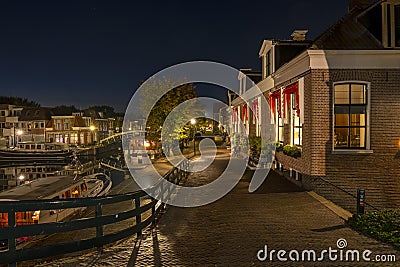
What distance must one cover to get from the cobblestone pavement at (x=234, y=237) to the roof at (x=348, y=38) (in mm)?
6607

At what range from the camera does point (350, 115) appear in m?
16.1

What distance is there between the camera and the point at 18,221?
52.4ft

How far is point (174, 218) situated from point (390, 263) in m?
5.75

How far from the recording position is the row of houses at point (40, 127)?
84.6 m

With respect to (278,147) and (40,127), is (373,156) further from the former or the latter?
(40,127)

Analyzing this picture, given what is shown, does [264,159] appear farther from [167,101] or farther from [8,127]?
[8,127]

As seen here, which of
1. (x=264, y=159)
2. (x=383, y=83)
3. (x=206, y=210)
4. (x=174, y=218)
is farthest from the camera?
(x=264, y=159)

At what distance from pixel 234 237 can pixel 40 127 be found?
3307 inches

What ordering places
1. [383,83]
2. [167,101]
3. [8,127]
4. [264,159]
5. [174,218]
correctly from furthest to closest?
[8,127] → [167,101] → [264,159] → [383,83] → [174,218]

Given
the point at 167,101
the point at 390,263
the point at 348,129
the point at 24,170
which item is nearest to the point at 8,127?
the point at 24,170

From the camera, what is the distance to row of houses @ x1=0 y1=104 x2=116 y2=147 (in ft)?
277

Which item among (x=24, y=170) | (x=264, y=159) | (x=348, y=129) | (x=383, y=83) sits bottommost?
(x=24, y=170)

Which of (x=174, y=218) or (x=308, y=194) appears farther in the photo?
Result: (x=308, y=194)

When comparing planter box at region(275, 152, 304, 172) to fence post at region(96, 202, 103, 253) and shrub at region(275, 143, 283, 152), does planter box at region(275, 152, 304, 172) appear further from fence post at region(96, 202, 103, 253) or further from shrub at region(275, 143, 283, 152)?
fence post at region(96, 202, 103, 253)
